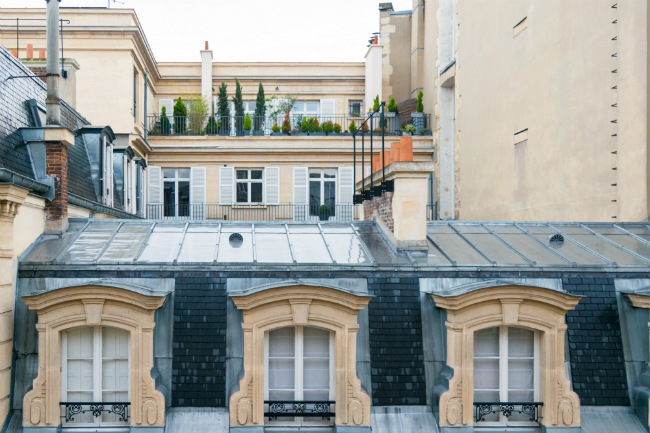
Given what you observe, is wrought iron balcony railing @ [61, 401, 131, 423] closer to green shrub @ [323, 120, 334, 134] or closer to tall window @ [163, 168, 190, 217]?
tall window @ [163, 168, 190, 217]

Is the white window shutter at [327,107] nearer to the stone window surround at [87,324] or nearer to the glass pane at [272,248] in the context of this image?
the glass pane at [272,248]

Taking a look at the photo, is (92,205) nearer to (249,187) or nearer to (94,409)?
(94,409)

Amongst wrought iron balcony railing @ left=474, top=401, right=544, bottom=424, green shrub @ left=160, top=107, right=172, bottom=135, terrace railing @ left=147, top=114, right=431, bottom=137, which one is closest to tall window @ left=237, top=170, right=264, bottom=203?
terrace railing @ left=147, top=114, right=431, bottom=137

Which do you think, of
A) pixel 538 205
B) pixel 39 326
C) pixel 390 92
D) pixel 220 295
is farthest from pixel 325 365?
pixel 390 92

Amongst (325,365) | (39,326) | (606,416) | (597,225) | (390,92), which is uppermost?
(390,92)

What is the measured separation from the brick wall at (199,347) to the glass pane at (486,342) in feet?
11.3

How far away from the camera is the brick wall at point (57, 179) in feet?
32.0

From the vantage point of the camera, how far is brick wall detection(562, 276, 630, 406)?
8242mm

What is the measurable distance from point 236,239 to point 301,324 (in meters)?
2.51

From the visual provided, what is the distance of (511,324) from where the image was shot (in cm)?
796

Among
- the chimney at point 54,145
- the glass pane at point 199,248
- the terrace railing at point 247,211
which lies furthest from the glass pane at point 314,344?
the terrace railing at point 247,211

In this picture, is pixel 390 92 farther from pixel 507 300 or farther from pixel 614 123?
pixel 507 300

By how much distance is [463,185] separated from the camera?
23031mm

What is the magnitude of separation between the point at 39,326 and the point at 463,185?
17.9 m
